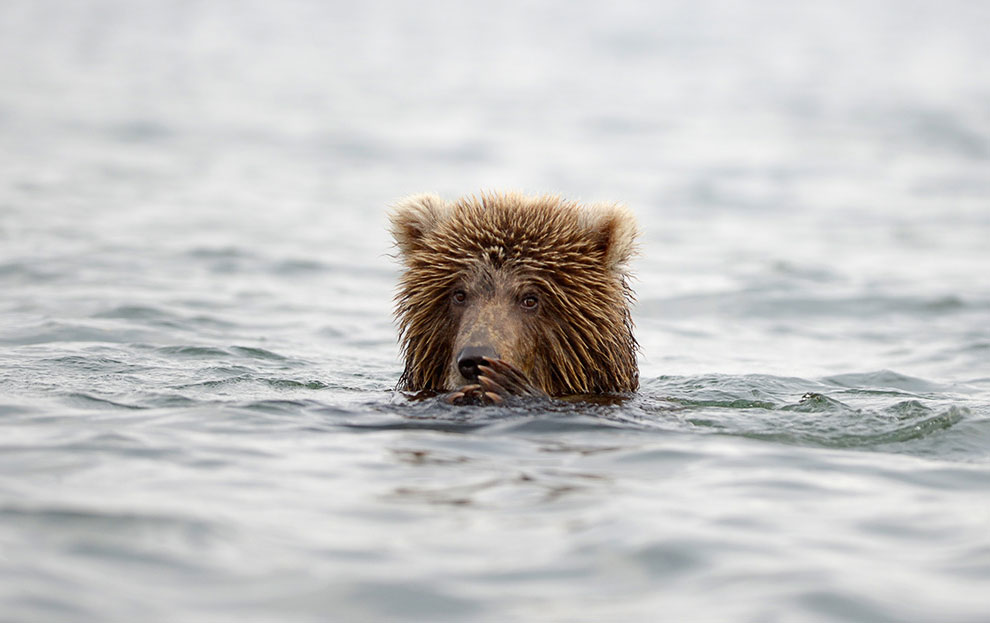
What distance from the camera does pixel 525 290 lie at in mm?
7801

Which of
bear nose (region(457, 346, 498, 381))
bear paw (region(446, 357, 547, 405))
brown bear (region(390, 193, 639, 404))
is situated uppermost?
brown bear (region(390, 193, 639, 404))

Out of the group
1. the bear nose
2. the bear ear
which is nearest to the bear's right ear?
the bear ear

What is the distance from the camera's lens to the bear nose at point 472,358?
720 cm

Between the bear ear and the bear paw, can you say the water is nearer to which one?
the bear paw

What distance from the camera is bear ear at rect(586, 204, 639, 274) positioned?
809 centimetres

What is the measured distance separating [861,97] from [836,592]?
30615 mm

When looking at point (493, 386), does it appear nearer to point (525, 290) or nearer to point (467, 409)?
point (467, 409)

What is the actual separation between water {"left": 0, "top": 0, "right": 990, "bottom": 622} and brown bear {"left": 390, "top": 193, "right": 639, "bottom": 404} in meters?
0.45

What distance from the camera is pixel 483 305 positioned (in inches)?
302

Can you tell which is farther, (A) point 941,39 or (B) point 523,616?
(A) point 941,39

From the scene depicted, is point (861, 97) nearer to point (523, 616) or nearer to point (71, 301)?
point (71, 301)

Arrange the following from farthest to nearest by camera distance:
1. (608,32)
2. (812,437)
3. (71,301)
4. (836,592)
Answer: (608,32), (71,301), (812,437), (836,592)

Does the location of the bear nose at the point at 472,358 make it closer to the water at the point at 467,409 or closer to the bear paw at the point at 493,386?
the bear paw at the point at 493,386

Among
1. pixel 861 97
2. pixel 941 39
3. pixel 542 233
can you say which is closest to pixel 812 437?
pixel 542 233
